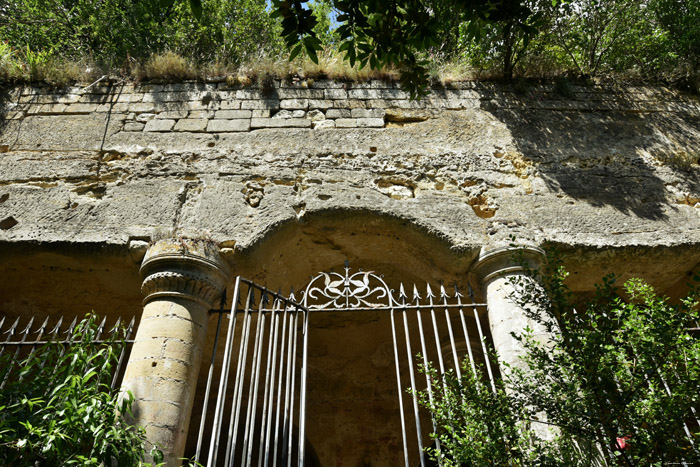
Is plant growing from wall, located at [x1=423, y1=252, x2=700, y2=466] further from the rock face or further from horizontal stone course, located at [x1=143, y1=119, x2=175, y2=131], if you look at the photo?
horizontal stone course, located at [x1=143, y1=119, x2=175, y2=131]

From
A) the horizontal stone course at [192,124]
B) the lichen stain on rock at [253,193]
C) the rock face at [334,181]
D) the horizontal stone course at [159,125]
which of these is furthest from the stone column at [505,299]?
the horizontal stone course at [159,125]

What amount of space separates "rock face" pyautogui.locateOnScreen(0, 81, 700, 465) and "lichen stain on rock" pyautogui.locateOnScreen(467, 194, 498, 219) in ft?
0.04

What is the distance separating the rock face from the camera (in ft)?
14.0

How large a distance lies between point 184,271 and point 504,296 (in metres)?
2.31

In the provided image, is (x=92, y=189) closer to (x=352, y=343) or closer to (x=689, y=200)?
(x=352, y=343)

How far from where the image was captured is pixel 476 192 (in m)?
4.61

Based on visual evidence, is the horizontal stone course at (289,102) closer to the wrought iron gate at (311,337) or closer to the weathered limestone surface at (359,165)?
the weathered limestone surface at (359,165)

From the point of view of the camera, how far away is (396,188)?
4.68 m

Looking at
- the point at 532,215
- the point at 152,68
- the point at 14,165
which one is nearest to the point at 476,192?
the point at 532,215

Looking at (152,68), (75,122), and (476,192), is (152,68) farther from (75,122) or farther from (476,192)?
(476,192)

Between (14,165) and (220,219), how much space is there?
2.11m

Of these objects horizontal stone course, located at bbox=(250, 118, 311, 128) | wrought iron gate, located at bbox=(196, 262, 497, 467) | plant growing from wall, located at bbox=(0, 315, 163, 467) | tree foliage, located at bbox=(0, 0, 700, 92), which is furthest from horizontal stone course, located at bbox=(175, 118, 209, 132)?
plant growing from wall, located at bbox=(0, 315, 163, 467)

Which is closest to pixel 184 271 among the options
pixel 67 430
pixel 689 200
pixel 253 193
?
pixel 253 193

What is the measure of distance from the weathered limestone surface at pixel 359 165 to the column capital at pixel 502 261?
0.11m
